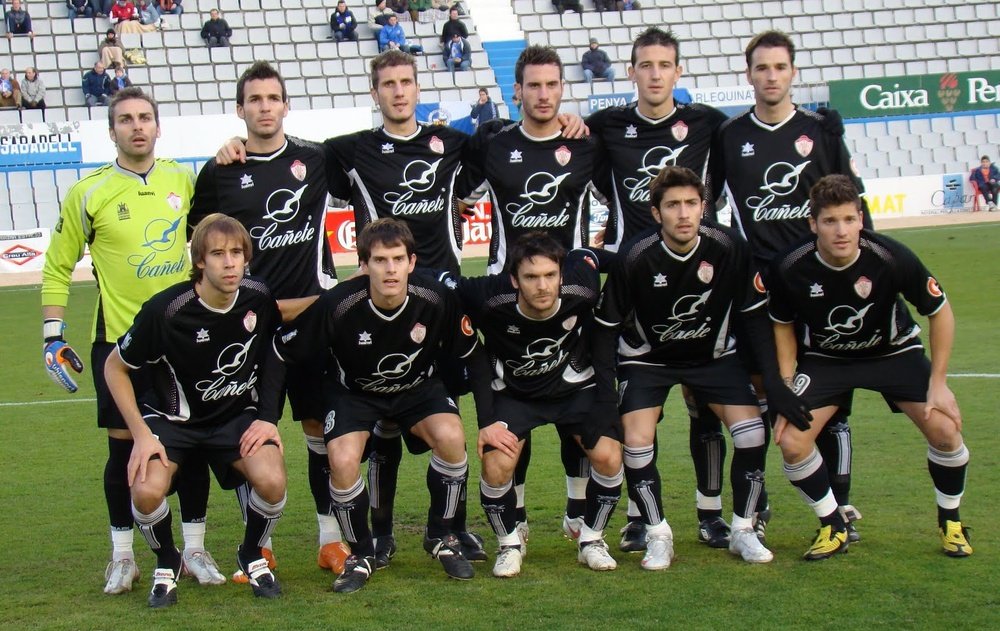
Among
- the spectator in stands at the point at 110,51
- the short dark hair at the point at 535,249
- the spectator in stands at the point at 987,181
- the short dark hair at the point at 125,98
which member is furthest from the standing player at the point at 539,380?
the spectator in stands at the point at 987,181

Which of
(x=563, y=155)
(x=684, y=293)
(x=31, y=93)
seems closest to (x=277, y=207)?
(x=563, y=155)

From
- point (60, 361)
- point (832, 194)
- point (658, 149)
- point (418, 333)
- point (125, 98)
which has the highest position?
point (125, 98)

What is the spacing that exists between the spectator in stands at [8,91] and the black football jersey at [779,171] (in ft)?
68.2

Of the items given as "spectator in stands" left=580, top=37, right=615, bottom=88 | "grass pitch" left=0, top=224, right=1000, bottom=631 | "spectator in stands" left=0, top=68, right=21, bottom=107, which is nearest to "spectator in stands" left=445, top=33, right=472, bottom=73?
"spectator in stands" left=580, top=37, right=615, bottom=88

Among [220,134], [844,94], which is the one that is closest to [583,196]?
[220,134]

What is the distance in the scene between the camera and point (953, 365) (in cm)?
924

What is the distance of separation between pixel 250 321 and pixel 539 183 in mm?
1530

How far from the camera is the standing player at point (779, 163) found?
17.6 ft

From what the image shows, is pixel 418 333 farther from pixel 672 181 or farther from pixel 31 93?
pixel 31 93

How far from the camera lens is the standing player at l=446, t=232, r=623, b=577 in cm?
497

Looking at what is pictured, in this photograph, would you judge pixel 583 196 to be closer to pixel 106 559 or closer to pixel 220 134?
pixel 106 559

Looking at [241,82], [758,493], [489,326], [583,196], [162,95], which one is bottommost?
[758,493]

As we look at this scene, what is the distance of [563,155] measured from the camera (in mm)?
5594

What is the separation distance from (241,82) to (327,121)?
19533 mm
